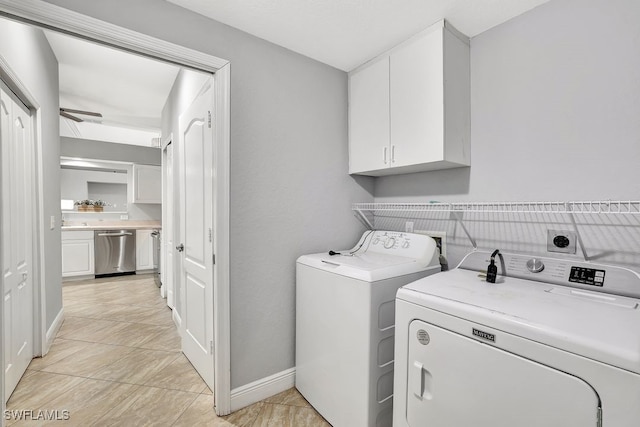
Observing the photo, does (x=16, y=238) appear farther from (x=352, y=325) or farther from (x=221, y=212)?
(x=352, y=325)

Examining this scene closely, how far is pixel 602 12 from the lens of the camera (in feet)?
4.37

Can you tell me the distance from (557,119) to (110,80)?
374 centimetres

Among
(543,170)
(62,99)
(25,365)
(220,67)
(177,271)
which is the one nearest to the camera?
(543,170)

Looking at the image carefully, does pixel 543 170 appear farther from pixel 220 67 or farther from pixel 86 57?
pixel 86 57

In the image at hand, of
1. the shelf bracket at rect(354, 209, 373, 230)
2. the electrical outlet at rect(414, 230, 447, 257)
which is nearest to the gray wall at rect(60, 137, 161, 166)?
the shelf bracket at rect(354, 209, 373, 230)

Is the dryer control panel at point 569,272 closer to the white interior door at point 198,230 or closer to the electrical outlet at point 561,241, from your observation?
the electrical outlet at point 561,241

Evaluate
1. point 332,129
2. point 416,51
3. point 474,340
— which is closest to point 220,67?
point 332,129

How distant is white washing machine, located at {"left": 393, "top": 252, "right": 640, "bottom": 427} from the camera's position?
0.80 m

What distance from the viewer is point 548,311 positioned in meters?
1.00

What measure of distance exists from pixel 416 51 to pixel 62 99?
13.6 feet

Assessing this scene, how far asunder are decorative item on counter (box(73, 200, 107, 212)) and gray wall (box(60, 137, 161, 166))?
0.90 meters

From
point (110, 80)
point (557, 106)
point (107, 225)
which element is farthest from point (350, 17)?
point (107, 225)

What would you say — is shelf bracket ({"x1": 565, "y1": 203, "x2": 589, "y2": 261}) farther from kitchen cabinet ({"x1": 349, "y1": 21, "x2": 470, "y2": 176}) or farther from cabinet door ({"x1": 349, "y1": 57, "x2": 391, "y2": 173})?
cabinet door ({"x1": 349, "y1": 57, "x2": 391, "y2": 173})

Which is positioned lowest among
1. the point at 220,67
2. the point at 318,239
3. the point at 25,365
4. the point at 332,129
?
the point at 25,365
